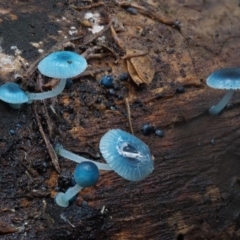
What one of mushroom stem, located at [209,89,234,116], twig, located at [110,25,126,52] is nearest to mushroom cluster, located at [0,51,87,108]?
twig, located at [110,25,126,52]

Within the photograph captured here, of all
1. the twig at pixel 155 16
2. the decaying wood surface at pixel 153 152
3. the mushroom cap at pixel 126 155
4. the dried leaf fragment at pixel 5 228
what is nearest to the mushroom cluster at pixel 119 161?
the mushroom cap at pixel 126 155

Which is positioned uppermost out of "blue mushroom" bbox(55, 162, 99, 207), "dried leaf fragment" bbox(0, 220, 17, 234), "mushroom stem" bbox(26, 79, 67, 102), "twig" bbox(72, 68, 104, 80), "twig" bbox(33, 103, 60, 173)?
"mushroom stem" bbox(26, 79, 67, 102)

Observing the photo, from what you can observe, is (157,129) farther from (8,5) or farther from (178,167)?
(8,5)

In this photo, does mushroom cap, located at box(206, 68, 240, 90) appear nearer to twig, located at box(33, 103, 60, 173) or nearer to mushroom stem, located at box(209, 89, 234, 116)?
mushroom stem, located at box(209, 89, 234, 116)

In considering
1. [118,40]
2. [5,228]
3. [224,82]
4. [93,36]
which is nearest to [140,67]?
[118,40]

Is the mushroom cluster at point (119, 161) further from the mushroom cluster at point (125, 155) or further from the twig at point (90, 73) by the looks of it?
the twig at point (90, 73)
